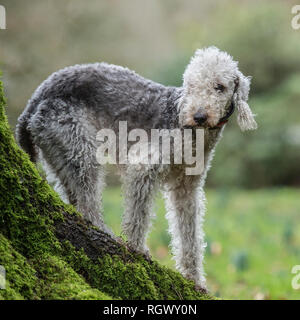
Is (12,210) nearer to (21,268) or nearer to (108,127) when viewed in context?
(21,268)

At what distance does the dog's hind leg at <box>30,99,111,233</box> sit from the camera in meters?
3.58

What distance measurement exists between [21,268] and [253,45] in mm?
13812

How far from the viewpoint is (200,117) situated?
136 inches

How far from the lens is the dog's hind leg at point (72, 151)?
3.58 metres

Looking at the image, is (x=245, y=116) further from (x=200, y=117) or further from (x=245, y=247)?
(x=245, y=247)

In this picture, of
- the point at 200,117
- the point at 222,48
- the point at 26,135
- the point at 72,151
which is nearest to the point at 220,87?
the point at 200,117

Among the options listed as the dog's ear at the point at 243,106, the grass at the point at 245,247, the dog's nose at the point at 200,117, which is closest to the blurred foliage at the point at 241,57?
the grass at the point at 245,247

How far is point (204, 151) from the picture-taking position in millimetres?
3859

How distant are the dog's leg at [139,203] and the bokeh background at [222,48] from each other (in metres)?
3.21

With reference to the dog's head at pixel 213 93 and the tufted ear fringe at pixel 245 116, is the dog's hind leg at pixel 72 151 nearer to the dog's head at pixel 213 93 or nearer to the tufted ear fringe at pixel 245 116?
the dog's head at pixel 213 93
